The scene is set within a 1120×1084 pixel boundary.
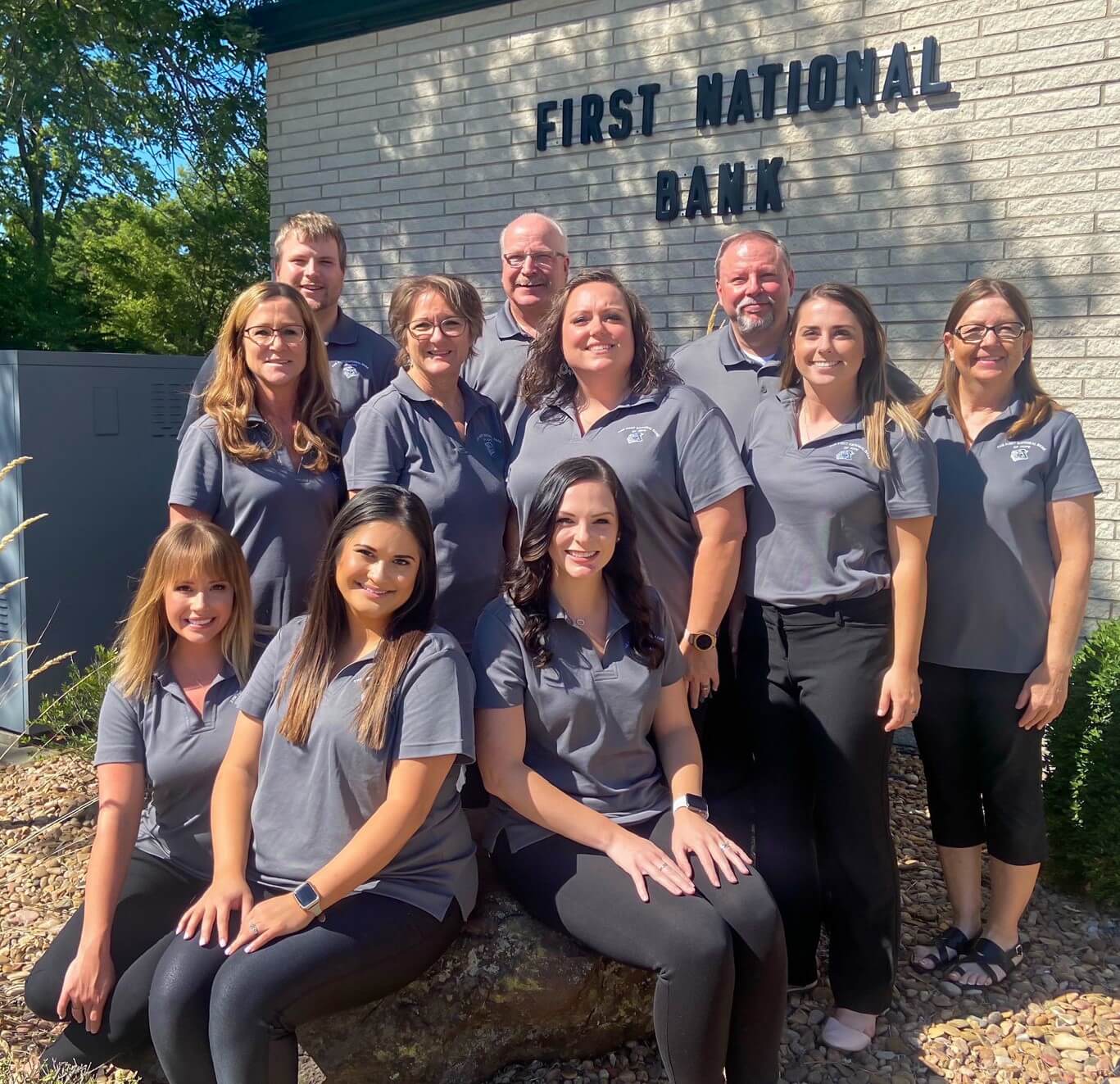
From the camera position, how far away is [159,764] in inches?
109

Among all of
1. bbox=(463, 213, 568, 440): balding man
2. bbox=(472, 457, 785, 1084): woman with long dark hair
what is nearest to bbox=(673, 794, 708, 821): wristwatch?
bbox=(472, 457, 785, 1084): woman with long dark hair

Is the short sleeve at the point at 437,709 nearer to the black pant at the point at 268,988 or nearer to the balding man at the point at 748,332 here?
the black pant at the point at 268,988

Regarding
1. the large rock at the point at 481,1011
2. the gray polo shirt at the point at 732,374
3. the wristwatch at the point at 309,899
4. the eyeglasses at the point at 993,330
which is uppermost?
the eyeglasses at the point at 993,330

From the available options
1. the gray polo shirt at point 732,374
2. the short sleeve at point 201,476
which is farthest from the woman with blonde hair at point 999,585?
the short sleeve at point 201,476

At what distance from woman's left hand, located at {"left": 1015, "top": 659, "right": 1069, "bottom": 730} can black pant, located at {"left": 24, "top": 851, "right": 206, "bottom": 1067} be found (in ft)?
7.72

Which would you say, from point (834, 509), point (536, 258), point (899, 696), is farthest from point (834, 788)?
point (536, 258)

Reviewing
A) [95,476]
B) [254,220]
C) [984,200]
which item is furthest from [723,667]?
[254,220]

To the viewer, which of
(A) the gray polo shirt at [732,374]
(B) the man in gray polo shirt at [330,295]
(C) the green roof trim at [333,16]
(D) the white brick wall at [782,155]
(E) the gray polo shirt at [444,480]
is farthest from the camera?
(C) the green roof trim at [333,16]

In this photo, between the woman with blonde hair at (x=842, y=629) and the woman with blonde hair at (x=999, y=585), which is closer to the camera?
the woman with blonde hair at (x=842, y=629)

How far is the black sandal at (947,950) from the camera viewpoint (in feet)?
10.9

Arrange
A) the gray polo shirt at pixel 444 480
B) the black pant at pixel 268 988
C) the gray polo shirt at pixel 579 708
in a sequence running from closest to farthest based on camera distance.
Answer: the black pant at pixel 268 988 < the gray polo shirt at pixel 579 708 < the gray polo shirt at pixel 444 480

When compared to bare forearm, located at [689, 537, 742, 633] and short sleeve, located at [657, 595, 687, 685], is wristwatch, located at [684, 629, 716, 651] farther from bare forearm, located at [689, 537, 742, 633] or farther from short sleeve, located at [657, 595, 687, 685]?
short sleeve, located at [657, 595, 687, 685]

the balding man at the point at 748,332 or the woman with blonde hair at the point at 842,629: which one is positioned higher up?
the balding man at the point at 748,332

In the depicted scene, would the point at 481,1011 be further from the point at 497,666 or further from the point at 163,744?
the point at 163,744
